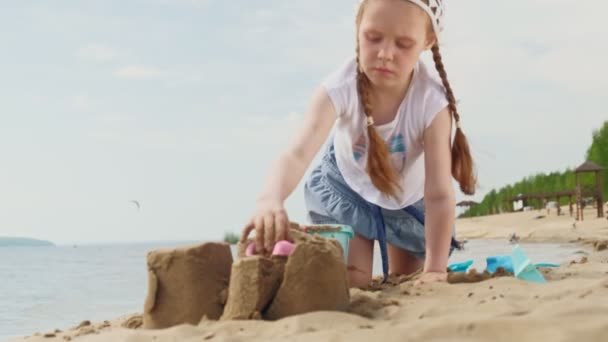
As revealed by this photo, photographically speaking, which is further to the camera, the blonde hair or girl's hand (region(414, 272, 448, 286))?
the blonde hair

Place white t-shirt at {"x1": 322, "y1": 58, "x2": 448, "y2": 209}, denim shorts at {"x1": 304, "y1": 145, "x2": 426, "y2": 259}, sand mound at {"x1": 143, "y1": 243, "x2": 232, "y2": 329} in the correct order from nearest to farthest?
sand mound at {"x1": 143, "y1": 243, "x2": 232, "y2": 329} < white t-shirt at {"x1": 322, "y1": 58, "x2": 448, "y2": 209} < denim shorts at {"x1": 304, "y1": 145, "x2": 426, "y2": 259}

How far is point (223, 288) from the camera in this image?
9.73ft

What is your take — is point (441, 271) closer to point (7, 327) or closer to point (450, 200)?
point (450, 200)

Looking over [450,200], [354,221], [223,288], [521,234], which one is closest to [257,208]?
[223,288]

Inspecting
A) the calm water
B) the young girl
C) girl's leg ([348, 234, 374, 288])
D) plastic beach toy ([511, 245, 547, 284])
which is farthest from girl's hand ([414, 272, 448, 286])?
the calm water

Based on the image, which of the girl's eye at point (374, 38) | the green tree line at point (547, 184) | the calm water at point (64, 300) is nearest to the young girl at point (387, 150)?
the girl's eye at point (374, 38)

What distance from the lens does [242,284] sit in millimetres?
2783

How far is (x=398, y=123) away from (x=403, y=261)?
119 cm

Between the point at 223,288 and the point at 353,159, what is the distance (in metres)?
1.66

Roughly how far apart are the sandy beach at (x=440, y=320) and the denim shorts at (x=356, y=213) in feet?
3.16

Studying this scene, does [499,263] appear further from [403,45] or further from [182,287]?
[182,287]

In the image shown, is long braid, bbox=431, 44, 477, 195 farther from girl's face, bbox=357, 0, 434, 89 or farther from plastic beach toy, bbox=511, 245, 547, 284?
plastic beach toy, bbox=511, 245, 547, 284

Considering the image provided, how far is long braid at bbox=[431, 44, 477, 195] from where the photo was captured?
409cm

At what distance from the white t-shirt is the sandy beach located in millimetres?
876
